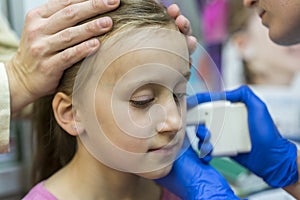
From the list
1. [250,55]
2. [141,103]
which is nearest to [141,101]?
[141,103]

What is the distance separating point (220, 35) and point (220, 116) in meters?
0.85

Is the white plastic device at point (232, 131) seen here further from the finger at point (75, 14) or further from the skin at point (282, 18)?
the finger at point (75, 14)

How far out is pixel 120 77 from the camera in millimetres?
674

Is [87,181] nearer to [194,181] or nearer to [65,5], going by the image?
[194,181]

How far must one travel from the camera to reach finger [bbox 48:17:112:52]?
686mm

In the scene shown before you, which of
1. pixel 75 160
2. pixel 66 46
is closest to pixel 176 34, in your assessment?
pixel 66 46

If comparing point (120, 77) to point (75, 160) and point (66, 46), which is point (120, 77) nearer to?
point (66, 46)

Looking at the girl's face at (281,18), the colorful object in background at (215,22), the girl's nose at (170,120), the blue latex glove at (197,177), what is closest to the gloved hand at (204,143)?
the blue latex glove at (197,177)

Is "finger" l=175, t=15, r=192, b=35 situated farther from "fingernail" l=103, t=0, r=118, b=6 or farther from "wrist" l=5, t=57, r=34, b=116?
"wrist" l=5, t=57, r=34, b=116

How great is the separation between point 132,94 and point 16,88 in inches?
9.4

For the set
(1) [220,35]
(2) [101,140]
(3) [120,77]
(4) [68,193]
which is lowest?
(1) [220,35]

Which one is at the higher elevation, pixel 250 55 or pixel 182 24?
pixel 182 24

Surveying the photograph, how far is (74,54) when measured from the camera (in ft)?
2.29

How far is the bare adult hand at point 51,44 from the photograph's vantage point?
2.28 ft
